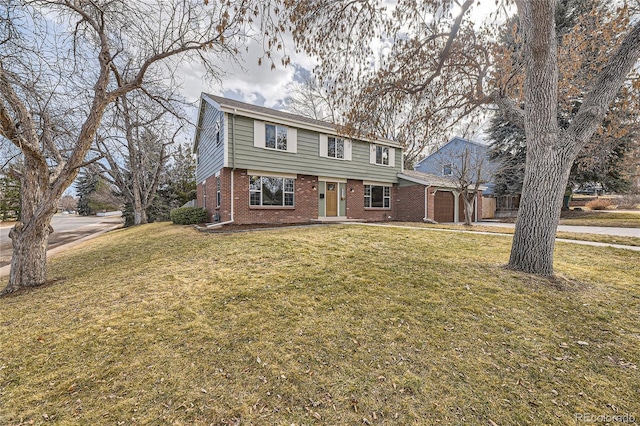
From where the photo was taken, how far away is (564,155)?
446 centimetres

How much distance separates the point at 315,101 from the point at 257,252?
21.2 metres

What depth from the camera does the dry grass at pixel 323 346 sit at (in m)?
2.16

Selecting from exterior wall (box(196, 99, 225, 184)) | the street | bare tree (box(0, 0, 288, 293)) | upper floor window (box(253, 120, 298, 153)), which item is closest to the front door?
upper floor window (box(253, 120, 298, 153))

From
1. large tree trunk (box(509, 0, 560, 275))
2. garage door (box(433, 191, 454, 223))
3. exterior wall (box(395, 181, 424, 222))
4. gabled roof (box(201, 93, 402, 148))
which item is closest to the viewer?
large tree trunk (box(509, 0, 560, 275))

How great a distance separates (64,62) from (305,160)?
932cm

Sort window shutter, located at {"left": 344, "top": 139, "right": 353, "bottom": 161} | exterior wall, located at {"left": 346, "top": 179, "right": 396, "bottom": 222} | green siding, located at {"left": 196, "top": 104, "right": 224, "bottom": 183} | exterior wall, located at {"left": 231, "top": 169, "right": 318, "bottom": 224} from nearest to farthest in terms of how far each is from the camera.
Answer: exterior wall, located at {"left": 231, "top": 169, "right": 318, "bottom": 224} → green siding, located at {"left": 196, "top": 104, "right": 224, "bottom": 183} → window shutter, located at {"left": 344, "top": 139, "right": 353, "bottom": 161} → exterior wall, located at {"left": 346, "top": 179, "right": 396, "bottom": 222}

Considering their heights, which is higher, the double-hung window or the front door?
the double-hung window

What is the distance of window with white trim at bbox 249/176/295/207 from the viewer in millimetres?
12383

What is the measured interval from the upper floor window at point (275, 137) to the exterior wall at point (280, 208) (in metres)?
1.73

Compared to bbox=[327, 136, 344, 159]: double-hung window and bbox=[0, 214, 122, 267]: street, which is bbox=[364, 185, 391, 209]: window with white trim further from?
bbox=[0, 214, 122, 267]: street

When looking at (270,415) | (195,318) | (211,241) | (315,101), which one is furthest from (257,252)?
(315,101)

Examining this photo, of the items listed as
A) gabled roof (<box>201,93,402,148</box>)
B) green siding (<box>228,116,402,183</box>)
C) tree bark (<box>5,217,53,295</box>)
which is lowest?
tree bark (<box>5,217,53,295</box>)

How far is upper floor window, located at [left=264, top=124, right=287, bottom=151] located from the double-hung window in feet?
8.80

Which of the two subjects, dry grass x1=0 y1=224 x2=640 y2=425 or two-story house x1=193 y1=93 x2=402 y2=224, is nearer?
dry grass x1=0 y1=224 x2=640 y2=425
